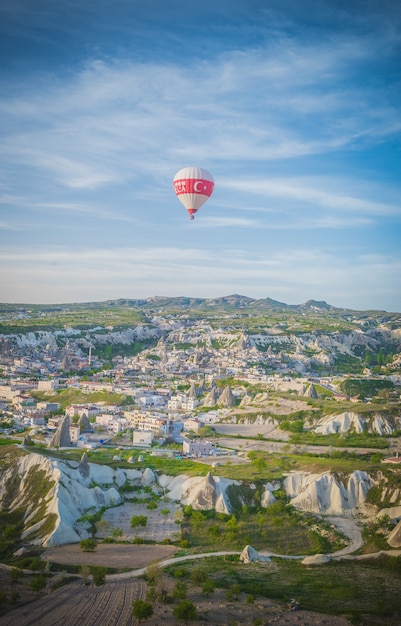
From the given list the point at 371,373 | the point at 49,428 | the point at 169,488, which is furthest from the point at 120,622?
the point at 371,373

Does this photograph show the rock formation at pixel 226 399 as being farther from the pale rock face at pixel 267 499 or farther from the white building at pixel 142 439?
the pale rock face at pixel 267 499

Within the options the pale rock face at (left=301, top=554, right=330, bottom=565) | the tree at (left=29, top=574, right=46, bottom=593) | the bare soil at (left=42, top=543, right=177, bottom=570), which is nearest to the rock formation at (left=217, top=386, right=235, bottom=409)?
the bare soil at (left=42, top=543, right=177, bottom=570)

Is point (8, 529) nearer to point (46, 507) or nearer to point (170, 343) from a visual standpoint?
point (46, 507)

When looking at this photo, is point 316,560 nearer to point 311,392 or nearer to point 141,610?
point 141,610

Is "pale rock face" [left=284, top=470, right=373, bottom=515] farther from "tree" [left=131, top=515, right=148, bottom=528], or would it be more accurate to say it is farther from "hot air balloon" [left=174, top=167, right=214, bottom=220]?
"hot air balloon" [left=174, top=167, right=214, bottom=220]

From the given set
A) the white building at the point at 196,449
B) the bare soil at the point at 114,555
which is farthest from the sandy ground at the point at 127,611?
the white building at the point at 196,449
